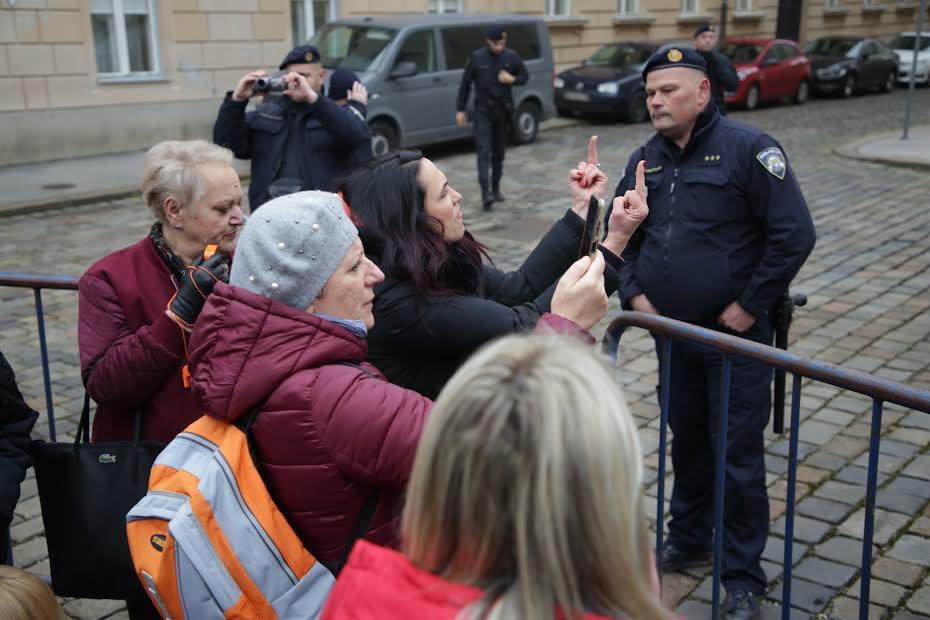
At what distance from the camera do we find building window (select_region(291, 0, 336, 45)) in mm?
18109

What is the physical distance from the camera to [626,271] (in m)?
3.97

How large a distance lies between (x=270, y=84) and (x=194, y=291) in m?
3.29

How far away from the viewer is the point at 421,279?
249 cm

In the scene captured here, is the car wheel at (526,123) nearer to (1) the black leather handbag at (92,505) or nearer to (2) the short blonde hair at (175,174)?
(2) the short blonde hair at (175,174)

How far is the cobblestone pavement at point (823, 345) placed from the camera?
3871mm

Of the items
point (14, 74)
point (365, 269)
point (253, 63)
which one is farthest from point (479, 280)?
point (253, 63)

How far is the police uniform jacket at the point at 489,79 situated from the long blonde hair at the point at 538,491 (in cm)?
1038

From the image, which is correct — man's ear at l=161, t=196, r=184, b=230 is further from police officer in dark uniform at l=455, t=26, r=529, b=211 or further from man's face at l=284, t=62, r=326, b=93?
police officer in dark uniform at l=455, t=26, r=529, b=211

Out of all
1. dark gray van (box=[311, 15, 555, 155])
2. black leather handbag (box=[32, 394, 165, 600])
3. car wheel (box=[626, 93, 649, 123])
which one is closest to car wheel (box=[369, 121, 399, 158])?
dark gray van (box=[311, 15, 555, 155])

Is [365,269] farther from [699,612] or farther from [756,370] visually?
[699,612]

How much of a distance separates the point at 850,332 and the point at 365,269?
5195mm

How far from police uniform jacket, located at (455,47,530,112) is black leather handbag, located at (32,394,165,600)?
30.3 ft

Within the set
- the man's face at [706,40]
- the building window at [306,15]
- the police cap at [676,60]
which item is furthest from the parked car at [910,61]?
the police cap at [676,60]

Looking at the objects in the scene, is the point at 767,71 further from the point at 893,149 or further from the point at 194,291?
the point at 194,291
